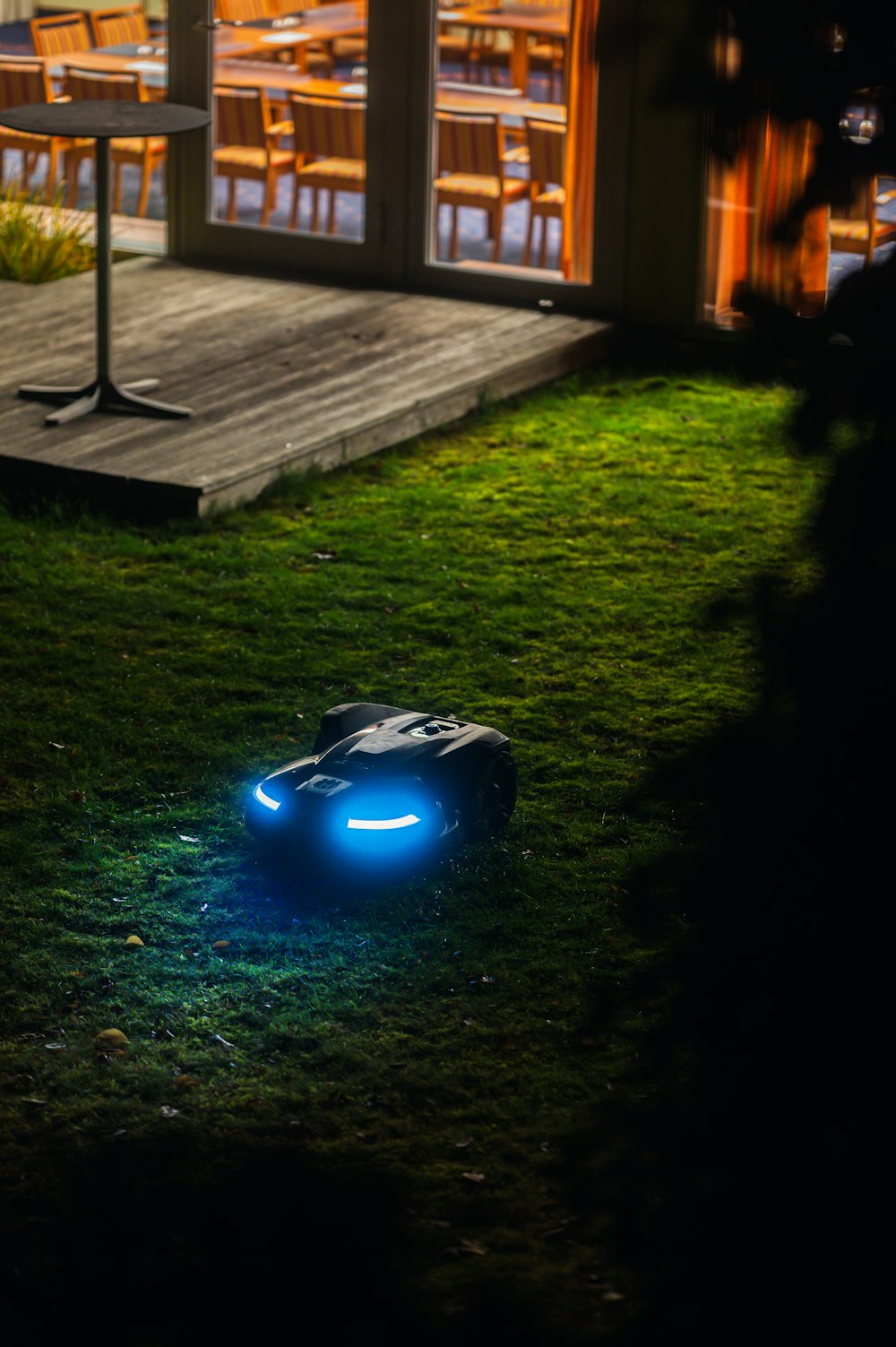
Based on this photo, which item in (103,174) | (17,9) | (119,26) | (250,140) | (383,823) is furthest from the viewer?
(17,9)

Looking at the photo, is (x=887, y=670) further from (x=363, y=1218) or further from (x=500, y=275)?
(x=500, y=275)

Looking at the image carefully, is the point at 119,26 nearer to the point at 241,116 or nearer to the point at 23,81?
the point at 23,81

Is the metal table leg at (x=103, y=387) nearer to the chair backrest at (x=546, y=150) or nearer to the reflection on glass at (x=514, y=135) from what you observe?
the reflection on glass at (x=514, y=135)

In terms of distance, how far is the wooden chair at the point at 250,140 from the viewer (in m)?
9.41

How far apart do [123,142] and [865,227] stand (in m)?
8.27

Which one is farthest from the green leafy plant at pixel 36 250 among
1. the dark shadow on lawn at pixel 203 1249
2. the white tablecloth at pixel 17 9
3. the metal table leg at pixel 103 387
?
the dark shadow on lawn at pixel 203 1249

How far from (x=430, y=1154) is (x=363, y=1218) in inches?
9.0

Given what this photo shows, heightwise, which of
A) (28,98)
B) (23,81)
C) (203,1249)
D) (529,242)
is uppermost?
(23,81)

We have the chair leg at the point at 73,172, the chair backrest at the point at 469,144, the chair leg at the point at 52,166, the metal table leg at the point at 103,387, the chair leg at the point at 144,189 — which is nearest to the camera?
the metal table leg at the point at 103,387

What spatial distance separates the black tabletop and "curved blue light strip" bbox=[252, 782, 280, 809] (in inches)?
130

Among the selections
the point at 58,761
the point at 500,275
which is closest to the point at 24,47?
the point at 500,275

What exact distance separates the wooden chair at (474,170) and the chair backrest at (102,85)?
2035 millimetres

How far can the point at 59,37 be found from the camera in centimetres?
1052

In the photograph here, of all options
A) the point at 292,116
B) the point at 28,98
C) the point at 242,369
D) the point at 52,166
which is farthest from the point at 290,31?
the point at 242,369
